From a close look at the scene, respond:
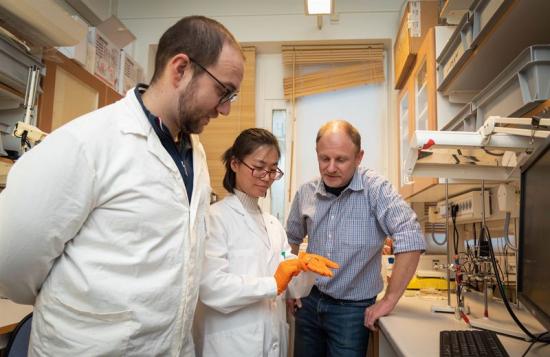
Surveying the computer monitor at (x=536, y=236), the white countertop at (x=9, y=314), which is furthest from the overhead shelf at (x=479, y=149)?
the white countertop at (x=9, y=314)

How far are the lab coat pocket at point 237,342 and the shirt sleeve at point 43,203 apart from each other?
593 millimetres

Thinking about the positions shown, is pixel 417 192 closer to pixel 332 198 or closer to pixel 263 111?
pixel 332 198

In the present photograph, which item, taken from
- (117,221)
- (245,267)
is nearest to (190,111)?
(117,221)

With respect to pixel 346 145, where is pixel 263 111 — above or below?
above

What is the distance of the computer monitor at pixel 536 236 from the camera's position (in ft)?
3.07

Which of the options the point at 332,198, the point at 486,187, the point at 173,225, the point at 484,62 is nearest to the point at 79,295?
the point at 173,225

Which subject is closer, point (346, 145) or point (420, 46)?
point (346, 145)

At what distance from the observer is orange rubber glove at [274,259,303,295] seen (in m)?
1.29

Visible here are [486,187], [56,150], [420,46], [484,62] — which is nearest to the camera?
[56,150]

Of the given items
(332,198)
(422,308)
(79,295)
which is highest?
(332,198)

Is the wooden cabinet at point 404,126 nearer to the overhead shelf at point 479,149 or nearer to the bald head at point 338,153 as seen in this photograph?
the bald head at point 338,153

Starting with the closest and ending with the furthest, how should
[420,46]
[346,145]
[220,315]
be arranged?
[220,315] → [346,145] → [420,46]

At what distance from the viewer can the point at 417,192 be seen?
7.66 ft

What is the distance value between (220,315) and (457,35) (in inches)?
53.1
